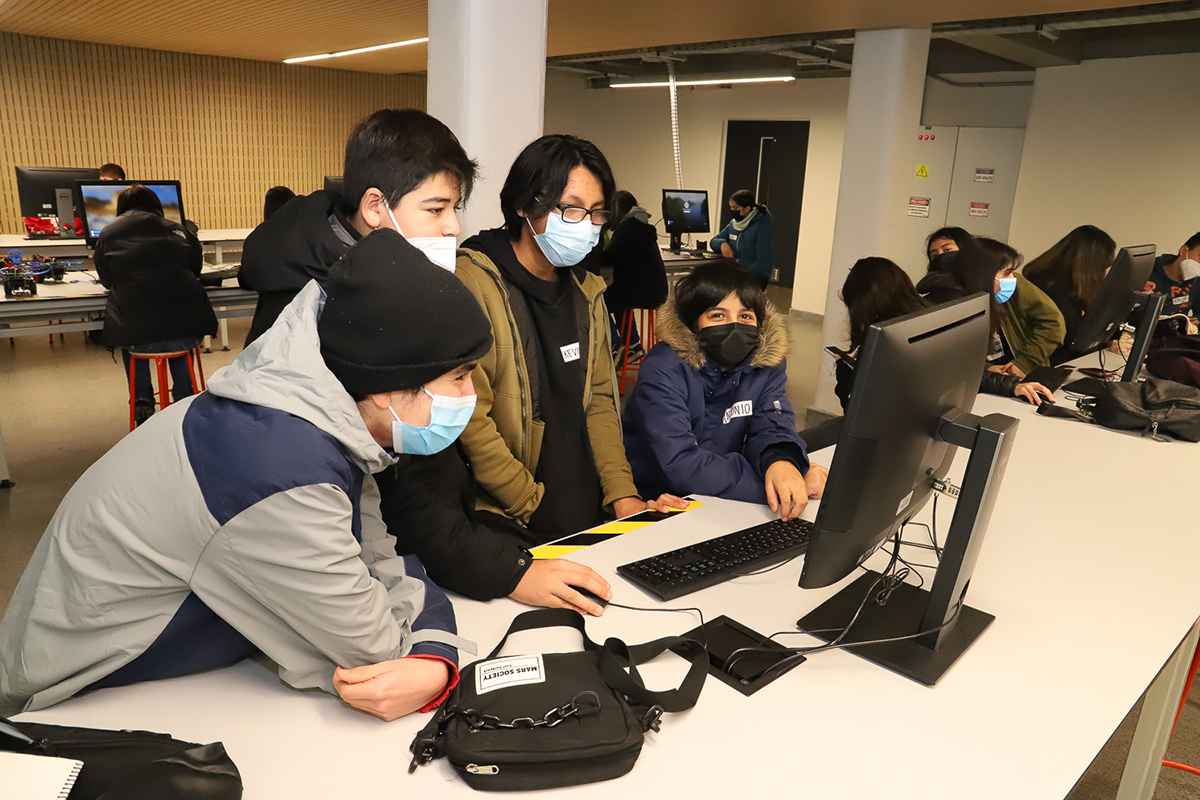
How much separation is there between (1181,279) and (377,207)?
5.48 m

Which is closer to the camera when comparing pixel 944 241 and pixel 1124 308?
pixel 1124 308

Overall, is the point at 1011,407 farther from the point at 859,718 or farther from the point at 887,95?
the point at 887,95

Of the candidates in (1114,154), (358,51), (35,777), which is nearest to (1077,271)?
(1114,154)

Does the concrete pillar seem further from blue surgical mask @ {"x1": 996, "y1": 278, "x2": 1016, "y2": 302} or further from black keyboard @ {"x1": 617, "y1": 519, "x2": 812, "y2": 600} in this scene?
black keyboard @ {"x1": 617, "y1": 519, "x2": 812, "y2": 600}

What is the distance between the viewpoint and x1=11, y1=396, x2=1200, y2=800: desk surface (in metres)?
0.99

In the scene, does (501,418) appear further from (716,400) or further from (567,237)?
(716,400)

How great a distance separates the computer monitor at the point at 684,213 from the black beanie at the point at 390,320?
6861mm

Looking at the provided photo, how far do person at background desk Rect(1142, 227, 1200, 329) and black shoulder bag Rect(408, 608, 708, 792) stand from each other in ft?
15.9

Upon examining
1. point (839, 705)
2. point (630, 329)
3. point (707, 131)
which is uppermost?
point (707, 131)

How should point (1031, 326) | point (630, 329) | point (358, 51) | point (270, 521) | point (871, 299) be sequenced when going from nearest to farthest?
point (270, 521), point (871, 299), point (1031, 326), point (630, 329), point (358, 51)

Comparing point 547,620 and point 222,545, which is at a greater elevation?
point 222,545

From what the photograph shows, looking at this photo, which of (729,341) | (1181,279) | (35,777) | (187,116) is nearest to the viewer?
(35,777)

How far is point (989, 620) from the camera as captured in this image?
4.58 ft

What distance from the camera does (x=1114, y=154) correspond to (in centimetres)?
665
